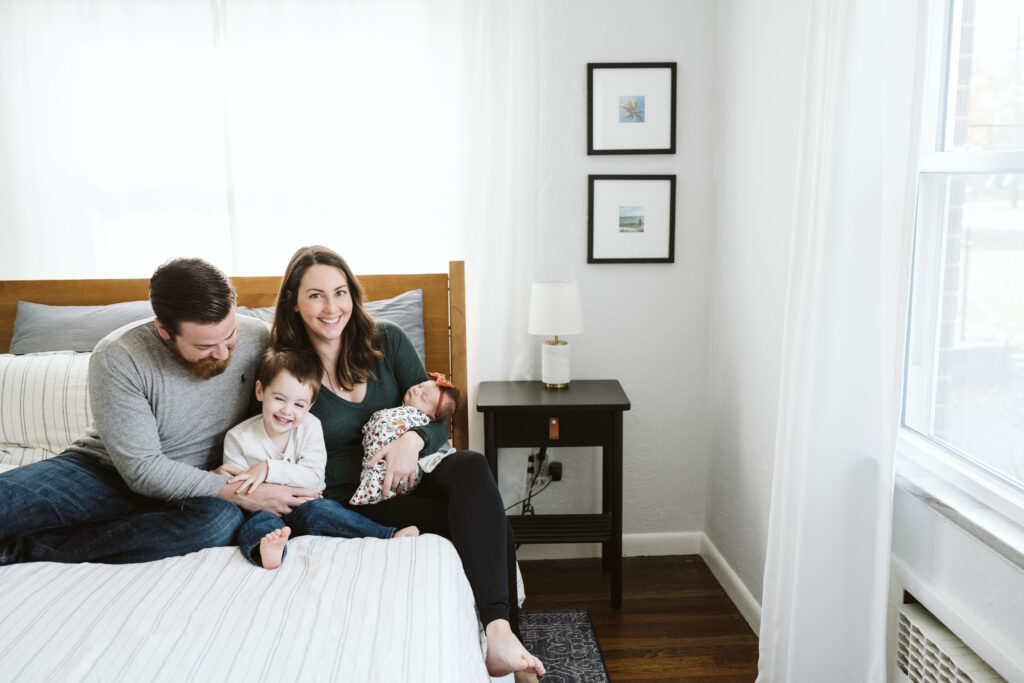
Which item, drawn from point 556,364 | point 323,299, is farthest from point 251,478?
point 556,364

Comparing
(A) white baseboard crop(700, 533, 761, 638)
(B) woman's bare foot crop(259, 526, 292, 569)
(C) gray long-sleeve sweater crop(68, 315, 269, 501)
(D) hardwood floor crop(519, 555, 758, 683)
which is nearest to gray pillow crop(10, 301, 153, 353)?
(C) gray long-sleeve sweater crop(68, 315, 269, 501)

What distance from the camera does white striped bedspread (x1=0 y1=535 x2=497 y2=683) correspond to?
1.20 meters

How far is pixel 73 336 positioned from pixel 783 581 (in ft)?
7.24

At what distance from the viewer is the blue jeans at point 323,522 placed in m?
1.72

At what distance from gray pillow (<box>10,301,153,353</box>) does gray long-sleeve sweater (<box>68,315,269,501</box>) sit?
52 centimetres

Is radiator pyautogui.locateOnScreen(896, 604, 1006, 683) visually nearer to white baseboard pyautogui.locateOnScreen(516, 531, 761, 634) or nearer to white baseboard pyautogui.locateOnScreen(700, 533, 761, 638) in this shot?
white baseboard pyautogui.locateOnScreen(700, 533, 761, 638)

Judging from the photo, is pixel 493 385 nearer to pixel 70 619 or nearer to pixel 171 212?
pixel 171 212

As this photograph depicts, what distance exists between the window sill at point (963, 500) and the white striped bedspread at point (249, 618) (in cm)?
95

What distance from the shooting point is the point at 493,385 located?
105 inches

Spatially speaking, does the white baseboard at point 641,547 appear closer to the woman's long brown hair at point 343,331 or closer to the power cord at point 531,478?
the power cord at point 531,478

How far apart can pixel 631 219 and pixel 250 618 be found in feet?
6.14

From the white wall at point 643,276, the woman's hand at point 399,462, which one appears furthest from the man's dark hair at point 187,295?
the white wall at point 643,276

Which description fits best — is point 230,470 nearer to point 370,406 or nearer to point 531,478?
point 370,406

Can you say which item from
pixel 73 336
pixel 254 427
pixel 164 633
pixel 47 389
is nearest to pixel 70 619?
pixel 164 633
